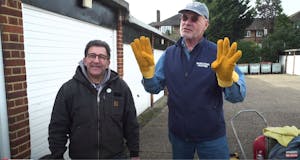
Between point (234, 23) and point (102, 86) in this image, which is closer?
point (102, 86)

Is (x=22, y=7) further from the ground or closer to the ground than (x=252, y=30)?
closer to the ground

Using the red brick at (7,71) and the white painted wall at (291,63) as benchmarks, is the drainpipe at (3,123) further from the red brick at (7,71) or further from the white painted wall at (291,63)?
the white painted wall at (291,63)

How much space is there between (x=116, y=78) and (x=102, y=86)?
163mm

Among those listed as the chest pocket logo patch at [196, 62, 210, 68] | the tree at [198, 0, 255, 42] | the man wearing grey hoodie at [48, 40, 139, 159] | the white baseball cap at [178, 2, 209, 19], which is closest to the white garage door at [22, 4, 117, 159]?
the man wearing grey hoodie at [48, 40, 139, 159]

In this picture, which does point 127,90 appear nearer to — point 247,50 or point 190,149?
point 190,149

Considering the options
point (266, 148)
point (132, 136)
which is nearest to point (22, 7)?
point (132, 136)

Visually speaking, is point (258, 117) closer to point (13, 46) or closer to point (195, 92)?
point (195, 92)

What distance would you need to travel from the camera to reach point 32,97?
3104 mm

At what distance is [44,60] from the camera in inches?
132

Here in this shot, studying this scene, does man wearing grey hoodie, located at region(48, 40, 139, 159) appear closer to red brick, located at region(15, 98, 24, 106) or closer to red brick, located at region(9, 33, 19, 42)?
red brick, located at region(15, 98, 24, 106)

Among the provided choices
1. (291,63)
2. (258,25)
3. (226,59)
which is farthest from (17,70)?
(258,25)

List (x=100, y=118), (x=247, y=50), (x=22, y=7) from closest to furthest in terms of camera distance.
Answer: (x=100, y=118), (x=22, y=7), (x=247, y=50)

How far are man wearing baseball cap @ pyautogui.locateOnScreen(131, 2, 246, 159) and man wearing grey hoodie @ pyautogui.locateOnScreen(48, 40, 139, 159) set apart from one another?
0.30 meters

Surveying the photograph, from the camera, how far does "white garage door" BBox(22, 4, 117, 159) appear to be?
3.04 meters
